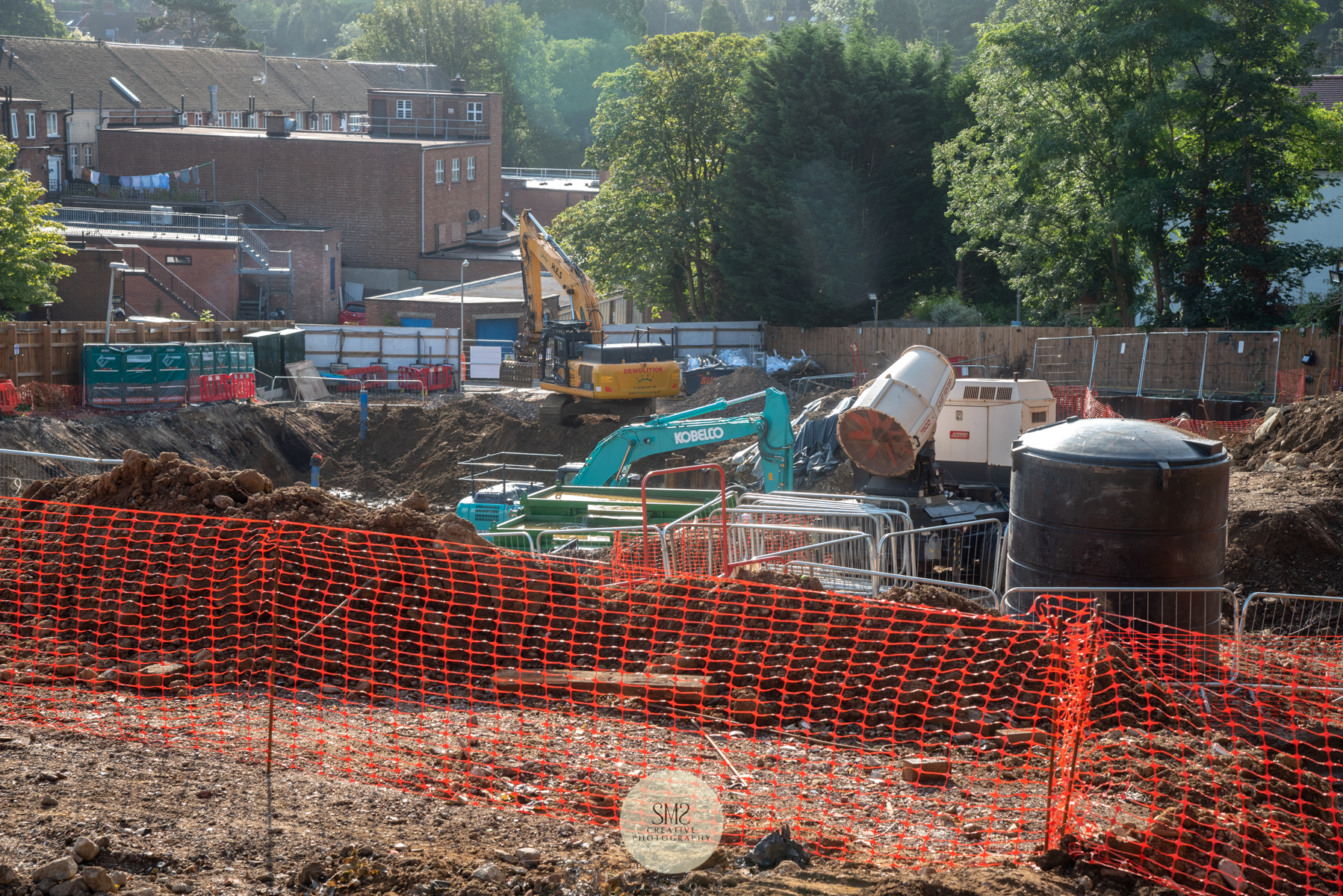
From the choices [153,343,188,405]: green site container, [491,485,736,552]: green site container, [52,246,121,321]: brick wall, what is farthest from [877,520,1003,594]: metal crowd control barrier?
[52,246,121,321]: brick wall

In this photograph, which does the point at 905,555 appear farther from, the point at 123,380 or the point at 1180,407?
the point at 123,380

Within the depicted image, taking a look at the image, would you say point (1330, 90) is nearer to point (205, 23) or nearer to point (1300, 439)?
point (1300, 439)

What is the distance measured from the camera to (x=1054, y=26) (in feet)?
112

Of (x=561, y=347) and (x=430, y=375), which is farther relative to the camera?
(x=430, y=375)

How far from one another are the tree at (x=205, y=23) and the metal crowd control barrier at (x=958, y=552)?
8902 centimetres

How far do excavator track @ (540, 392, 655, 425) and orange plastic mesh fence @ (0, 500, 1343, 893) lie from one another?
61.5 ft

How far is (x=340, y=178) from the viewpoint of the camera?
55.4 metres

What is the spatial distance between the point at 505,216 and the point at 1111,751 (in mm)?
61291

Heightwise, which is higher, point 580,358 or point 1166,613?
point 580,358

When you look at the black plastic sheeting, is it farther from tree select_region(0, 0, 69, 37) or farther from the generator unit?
tree select_region(0, 0, 69, 37)

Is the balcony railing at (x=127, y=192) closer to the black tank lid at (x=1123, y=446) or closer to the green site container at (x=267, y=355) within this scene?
the green site container at (x=267, y=355)

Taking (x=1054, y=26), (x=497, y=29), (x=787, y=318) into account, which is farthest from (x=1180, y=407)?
(x=497, y=29)

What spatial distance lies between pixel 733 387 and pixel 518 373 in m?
6.69

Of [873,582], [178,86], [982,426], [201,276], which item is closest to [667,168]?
[201,276]
